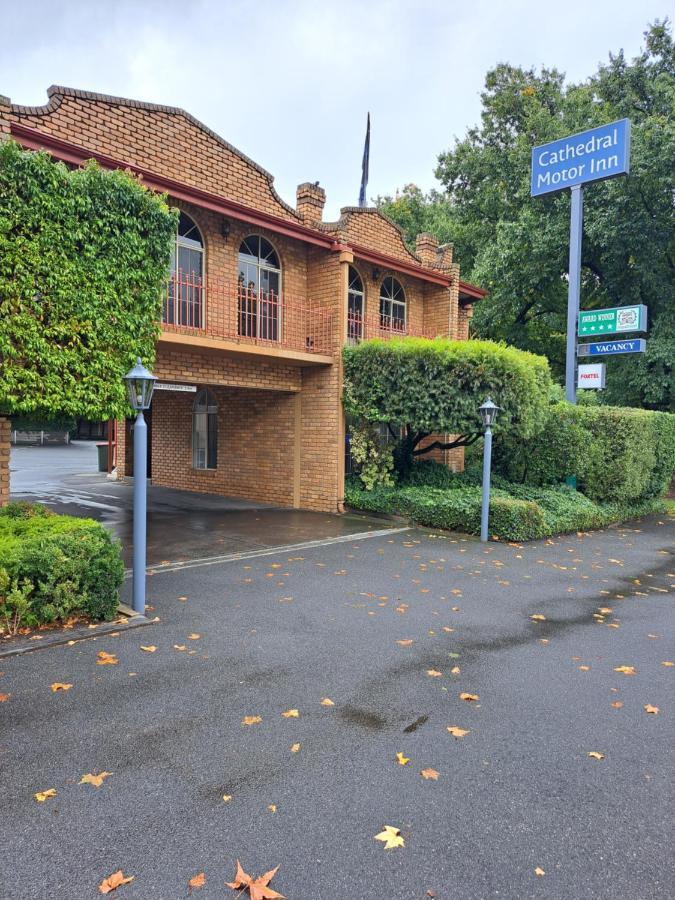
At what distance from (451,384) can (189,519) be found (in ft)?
18.1

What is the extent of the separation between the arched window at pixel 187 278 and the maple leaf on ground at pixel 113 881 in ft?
29.8

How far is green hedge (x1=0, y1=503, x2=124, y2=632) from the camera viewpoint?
496 cm

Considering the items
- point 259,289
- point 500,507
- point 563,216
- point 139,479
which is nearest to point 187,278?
point 259,289

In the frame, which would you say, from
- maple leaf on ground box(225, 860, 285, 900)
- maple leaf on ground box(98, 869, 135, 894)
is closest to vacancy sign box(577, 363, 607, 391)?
maple leaf on ground box(225, 860, 285, 900)

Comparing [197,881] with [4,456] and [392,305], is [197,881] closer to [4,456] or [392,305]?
Answer: [4,456]

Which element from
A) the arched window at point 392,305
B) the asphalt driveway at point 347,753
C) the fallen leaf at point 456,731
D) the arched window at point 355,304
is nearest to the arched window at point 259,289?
the arched window at point 355,304

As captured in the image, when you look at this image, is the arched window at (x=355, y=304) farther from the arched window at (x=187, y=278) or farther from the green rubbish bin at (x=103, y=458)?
the green rubbish bin at (x=103, y=458)

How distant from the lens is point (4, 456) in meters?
7.16

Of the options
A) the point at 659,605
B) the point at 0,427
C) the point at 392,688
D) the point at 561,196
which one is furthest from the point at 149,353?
the point at 561,196

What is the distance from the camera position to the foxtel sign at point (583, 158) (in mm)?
12688

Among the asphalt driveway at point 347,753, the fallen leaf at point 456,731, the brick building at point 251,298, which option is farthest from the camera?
the brick building at point 251,298

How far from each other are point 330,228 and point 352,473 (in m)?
5.31

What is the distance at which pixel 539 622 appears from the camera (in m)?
5.89

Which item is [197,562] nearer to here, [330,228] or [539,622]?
[539,622]
